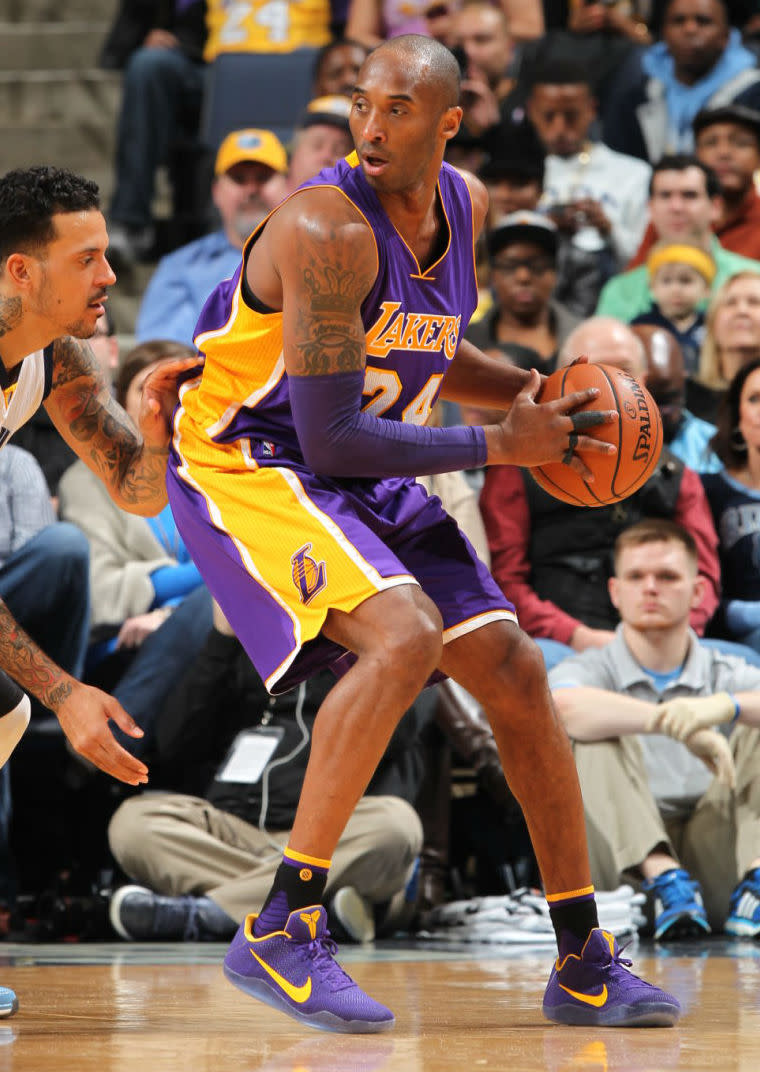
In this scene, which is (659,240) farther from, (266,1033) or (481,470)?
(266,1033)

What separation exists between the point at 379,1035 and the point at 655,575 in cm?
254

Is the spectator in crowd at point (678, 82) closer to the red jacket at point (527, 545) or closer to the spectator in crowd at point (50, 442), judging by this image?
the red jacket at point (527, 545)

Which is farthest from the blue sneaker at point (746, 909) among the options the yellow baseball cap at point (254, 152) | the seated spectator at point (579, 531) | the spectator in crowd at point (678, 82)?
the spectator in crowd at point (678, 82)

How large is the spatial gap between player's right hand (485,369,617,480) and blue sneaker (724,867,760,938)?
7.04 feet

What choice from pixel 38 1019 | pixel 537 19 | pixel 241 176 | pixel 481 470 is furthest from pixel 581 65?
pixel 38 1019

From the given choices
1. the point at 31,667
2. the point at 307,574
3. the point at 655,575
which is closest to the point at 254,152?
the point at 655,575

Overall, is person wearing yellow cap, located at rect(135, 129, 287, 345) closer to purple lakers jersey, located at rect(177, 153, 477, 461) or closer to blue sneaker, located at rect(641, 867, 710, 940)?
blue sneaker, located at rect(641, 867, 710, 940)

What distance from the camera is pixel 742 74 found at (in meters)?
8.27

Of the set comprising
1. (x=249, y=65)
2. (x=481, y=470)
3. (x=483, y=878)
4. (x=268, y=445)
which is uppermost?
(x=249, y=65)

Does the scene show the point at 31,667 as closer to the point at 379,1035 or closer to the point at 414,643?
the point at 414,643

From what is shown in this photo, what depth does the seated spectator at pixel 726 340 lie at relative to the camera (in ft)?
20.7

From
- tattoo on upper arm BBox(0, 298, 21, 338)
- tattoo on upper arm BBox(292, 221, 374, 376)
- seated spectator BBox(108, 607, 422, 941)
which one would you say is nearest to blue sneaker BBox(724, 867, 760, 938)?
seated spectator BBox(108, 607, 422, 941)

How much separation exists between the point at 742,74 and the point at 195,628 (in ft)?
15.7

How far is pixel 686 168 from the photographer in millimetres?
7277
